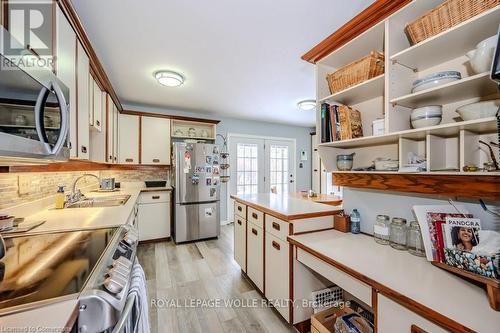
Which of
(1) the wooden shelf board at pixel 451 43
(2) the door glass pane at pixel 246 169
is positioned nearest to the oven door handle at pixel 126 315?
(1) the wooden shelf board at pixel 451 43

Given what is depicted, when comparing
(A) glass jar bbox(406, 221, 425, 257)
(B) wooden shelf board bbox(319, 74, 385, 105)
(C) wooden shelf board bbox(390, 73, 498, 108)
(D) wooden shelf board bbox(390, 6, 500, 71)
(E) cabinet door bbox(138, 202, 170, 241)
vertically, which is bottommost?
(E) cabinet door bbox(138, 202, 170, 241)

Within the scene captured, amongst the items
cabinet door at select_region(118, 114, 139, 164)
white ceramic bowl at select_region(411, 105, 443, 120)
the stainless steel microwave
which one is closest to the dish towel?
the stainless steel microwave

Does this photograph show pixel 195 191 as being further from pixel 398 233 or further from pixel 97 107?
pixel 398 233

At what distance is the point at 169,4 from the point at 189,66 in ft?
2.81

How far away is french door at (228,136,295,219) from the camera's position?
182 inches

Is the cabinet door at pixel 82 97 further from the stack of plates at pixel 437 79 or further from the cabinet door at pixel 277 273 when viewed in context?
the stack of plates at pixel 437 79

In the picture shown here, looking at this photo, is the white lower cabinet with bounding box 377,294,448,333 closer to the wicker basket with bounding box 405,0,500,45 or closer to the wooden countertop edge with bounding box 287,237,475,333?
the wooden countertop edge with bounding box 287,237,475,333

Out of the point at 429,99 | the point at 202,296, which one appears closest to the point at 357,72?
the point at 429,99

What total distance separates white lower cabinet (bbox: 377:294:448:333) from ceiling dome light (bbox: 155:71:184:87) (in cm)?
263

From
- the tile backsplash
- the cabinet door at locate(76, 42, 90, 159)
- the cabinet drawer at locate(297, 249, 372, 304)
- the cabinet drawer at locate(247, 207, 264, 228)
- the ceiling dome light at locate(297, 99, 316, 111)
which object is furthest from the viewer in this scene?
the ceiling dome light at locate(297, 99, 316, 111)

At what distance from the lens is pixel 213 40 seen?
180 cm

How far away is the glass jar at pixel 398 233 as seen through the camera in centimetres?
126

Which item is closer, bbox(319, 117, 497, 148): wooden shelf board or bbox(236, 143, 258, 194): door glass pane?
bbox(319, 117, 497, 148): wooden shelf board

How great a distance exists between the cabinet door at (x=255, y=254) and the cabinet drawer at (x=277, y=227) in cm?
16
